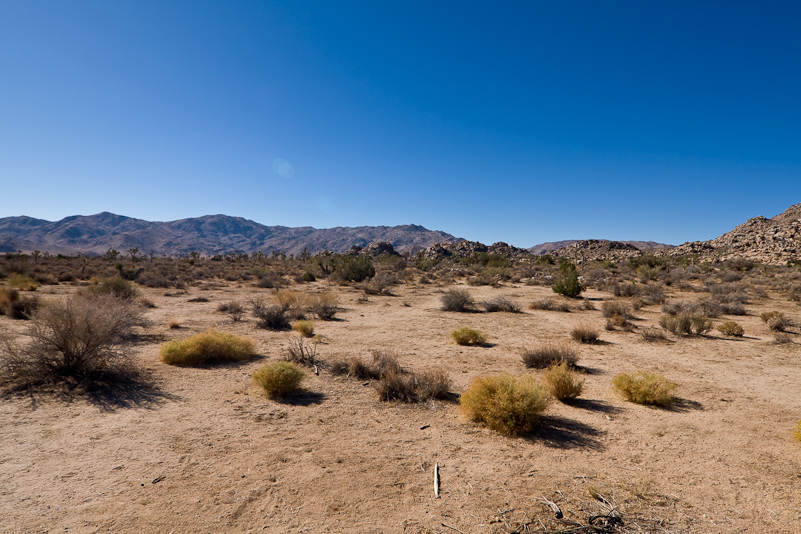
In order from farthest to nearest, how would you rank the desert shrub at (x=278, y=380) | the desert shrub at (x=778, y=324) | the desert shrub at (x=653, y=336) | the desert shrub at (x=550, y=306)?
the desert shrub at (x=550, y=306) → the desert shrub at (x=778, y=324) → the desert shrub at (x=653, y=336) → the desert shrub at (x=278, y=380)

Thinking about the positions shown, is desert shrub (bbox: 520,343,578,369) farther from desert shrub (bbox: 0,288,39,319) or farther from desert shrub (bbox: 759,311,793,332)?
desert shrub (bbox: 0,288,39,319)

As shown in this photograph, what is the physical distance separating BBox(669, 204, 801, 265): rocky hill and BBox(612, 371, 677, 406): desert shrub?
172 ft

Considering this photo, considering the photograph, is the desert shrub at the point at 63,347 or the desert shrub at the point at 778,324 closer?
the desert shrub at the point at 63,347

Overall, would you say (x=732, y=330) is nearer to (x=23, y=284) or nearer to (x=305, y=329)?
(x=305, y=329)

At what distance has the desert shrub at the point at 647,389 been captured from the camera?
6605mm

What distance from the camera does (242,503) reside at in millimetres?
3891

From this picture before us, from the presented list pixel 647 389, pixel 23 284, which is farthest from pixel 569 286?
pixel 23 284

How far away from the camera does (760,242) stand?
173 ft

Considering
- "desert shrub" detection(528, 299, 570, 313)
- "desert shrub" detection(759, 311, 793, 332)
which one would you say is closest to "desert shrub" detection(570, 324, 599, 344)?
"desert shrub" detection(528, 299, 570, 313)

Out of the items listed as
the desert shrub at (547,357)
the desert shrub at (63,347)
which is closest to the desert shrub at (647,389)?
the desert shrub at (547,357)

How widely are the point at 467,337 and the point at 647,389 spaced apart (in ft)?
17.2

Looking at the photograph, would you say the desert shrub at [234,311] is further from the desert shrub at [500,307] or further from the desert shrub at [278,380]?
the desert shrub at [500,307]

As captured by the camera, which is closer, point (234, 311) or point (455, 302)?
point (234, 311)

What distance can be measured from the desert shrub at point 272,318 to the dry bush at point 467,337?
639 cm
